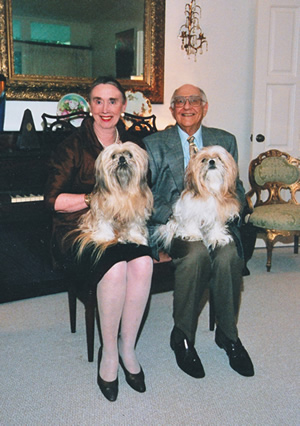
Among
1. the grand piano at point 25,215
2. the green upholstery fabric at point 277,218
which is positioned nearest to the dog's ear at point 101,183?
Answer: the grand piano at point 25,215

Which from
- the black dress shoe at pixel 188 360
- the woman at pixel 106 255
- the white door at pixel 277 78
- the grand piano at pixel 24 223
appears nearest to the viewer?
the woman at pixel 106 255

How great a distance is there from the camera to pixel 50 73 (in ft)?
11.9

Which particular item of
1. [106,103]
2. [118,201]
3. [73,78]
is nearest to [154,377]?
[118,201]

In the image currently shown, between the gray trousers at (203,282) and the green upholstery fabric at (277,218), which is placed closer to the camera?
the gray trousers at (203,282)

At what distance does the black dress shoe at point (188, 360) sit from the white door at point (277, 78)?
264 cm

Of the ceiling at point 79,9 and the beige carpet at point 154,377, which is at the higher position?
the ceiling at point 79,9

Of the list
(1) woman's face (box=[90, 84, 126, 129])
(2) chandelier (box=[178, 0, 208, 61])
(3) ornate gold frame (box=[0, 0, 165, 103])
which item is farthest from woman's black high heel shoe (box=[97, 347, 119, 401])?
(2) chandelier (box=[178, 0, 208, 61])

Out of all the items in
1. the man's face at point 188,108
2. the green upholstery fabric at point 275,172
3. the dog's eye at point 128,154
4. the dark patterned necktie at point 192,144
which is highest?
the man's face at point 188,108

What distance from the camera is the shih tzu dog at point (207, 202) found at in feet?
7.01

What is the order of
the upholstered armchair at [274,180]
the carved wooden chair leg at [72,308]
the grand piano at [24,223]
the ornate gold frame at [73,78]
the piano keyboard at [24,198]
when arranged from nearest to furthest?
the carved wooden chair leg at [72,308], the piano keyboard at [24,198], the grand piano at [24,223], the ornate gold frame at [73,78], the upholstered armchair at [274,180]

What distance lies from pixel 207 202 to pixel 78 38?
7.32ft

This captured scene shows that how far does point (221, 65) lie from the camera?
4.39 metres

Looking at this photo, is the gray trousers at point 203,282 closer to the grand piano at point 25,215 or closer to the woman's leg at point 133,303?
the woman's leg at point 133,303

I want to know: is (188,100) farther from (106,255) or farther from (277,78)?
(277,78)
